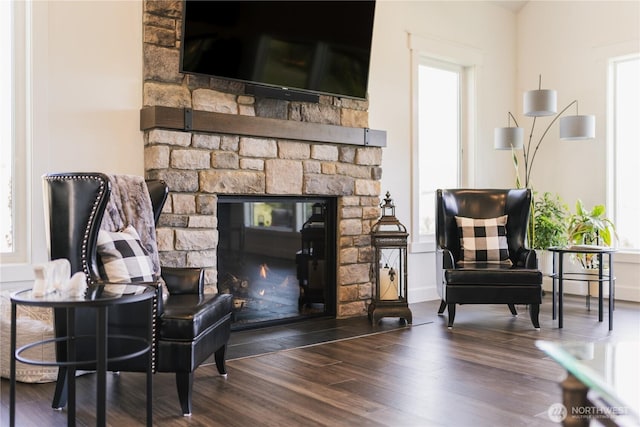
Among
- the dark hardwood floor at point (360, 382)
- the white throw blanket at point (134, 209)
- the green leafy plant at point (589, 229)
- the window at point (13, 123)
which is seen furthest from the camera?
the green leafy plant at point (589, 229)

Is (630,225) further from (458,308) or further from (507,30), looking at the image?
(507,30)

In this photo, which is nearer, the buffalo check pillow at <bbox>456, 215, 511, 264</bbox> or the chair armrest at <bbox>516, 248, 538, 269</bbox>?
the chair armrest at <bbox>516, 248, 538, 269</bbox>

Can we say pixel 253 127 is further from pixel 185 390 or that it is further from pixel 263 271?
pixel 185 390

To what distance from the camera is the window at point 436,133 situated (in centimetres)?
547

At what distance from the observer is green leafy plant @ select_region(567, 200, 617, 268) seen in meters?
5.19

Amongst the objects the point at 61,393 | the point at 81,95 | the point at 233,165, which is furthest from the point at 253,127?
the point at 61,393

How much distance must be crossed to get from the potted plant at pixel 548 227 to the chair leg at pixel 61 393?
13.2 ft

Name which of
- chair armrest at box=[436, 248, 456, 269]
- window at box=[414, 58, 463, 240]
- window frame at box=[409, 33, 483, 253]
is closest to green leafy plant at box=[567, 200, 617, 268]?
window frame at box=[409, 33, 483, 253]

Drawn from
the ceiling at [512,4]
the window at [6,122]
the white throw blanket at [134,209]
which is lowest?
the white throw blanket at [134,209]

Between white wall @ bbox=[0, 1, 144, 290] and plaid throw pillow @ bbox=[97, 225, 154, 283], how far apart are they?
79 cm

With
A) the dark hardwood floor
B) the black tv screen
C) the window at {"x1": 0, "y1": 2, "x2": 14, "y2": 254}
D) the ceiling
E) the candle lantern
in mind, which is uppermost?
the ceiling

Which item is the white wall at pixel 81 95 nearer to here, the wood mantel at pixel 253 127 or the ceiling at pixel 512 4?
the wood mantel at pixel 253 127

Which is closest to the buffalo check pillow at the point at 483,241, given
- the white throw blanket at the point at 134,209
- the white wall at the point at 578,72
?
the white wall at the point at 578,72

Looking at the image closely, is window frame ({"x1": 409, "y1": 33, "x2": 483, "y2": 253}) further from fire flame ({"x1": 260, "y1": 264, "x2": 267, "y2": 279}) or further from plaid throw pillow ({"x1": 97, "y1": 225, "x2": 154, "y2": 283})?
plaid throw pillow ({"x1": 97, "y1": 225, "x2": 154, "y2": 283})
